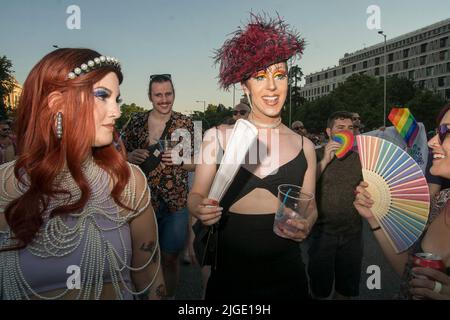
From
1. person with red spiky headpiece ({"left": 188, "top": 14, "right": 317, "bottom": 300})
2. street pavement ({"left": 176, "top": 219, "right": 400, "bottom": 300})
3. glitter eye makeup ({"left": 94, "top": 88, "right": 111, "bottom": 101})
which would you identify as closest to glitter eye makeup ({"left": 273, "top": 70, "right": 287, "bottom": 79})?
person with red spiky headpiece ({"left": 188, "top": 14, "right": 317, "bottom": 300})

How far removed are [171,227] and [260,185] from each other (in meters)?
1.59

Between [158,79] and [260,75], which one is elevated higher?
[158,79]

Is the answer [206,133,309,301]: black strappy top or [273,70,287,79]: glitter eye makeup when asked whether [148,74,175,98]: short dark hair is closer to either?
[273,70,287,79]: glitter eye makeup

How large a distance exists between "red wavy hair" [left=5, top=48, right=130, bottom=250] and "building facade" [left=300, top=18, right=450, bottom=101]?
229ft

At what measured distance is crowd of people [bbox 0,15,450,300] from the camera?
145cm

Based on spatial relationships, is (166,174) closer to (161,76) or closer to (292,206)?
(161,76)

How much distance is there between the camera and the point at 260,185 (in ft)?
6.75

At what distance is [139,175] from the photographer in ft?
5.59

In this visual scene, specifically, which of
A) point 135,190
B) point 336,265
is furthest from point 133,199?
point 336,265

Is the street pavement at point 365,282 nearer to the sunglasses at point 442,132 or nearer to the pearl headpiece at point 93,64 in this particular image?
the sunglasses at point 442,132

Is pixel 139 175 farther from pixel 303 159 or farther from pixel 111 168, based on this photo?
pixel 303 159

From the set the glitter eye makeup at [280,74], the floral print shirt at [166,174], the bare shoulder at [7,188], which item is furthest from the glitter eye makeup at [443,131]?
the floral print shirt at [166,174]

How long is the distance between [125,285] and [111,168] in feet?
1.70
